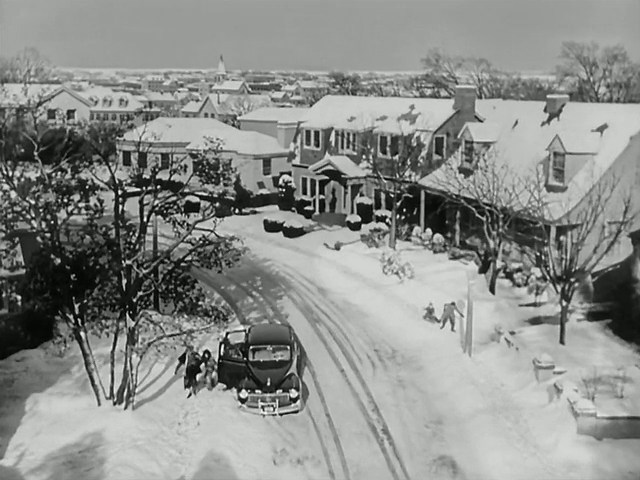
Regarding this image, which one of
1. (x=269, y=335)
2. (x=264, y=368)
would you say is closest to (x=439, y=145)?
(x=269, y=335)

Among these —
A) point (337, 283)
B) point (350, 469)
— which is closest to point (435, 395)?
point (350, 469)

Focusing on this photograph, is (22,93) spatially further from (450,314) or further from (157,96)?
(450,314)

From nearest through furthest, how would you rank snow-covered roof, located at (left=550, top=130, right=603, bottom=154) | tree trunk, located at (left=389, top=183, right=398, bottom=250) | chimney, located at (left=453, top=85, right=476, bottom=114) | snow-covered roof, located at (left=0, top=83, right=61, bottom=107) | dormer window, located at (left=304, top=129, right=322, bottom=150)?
snow-covered roof, located at (left=550, top=130, right=603, bottom=154), snow-covered roof, located at (left=0, top=83, right=61, bottom=107), tree trunk, located at (left=389, top=183, right=398, bottom=250), chimney, located at (left=453, top=85, right=476, bottom=114), dormer window, located at (left=304, top=129, right=322, bottom=150)

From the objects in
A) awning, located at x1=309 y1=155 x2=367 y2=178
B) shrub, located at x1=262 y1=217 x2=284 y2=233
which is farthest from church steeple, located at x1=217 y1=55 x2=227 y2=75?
awning, located at x1=309 y1=155 x2=367 y2=178

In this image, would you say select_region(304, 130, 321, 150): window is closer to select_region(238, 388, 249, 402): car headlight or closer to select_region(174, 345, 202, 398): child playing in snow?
select_region(174, 345, 202, 398): child playing in snow

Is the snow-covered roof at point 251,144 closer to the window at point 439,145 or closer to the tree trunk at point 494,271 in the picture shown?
the window at point 439,145
